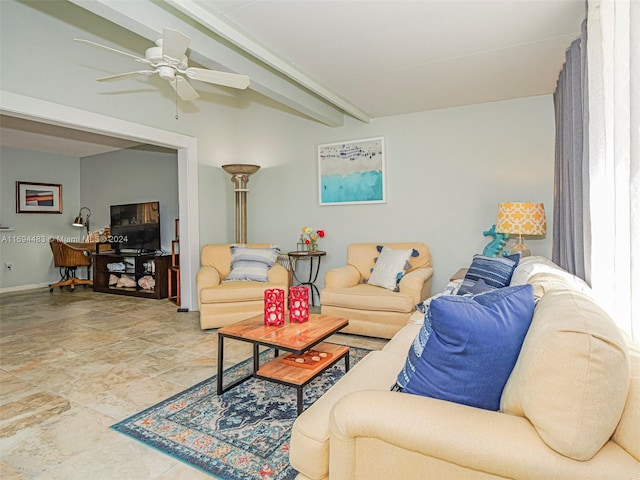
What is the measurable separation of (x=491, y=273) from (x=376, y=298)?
1.18 meters

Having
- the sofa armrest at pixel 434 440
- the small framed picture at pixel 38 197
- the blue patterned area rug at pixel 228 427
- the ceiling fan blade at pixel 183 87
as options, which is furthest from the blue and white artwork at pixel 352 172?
the small framed picture at pixel 38 197

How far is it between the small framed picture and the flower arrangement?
5332 millimetres

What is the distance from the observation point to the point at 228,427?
2.00 meters

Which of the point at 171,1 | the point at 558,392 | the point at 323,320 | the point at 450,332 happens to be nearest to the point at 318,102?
the point at 171,1

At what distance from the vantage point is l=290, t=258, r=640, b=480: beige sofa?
87cm

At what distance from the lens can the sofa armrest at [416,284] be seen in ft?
11.3

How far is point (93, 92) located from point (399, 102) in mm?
3066

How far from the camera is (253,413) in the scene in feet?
7.04

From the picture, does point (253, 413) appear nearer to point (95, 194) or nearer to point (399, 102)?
point (399, 102)

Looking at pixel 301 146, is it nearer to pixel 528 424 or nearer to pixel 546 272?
pixel 546 272

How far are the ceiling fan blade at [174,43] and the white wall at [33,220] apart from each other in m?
6.08

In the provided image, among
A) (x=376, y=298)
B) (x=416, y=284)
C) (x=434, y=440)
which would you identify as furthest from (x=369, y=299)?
(x=434, y=440)

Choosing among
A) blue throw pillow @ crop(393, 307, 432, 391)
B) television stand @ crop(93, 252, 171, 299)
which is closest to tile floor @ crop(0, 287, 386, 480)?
television stand @ crop(93, 252, 171, 299)

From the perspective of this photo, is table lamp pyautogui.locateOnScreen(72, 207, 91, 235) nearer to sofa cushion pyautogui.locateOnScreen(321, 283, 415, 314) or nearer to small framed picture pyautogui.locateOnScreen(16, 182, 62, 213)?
small framed picture pyautogui.locateOnScreen(16, 182, 62, 213)
